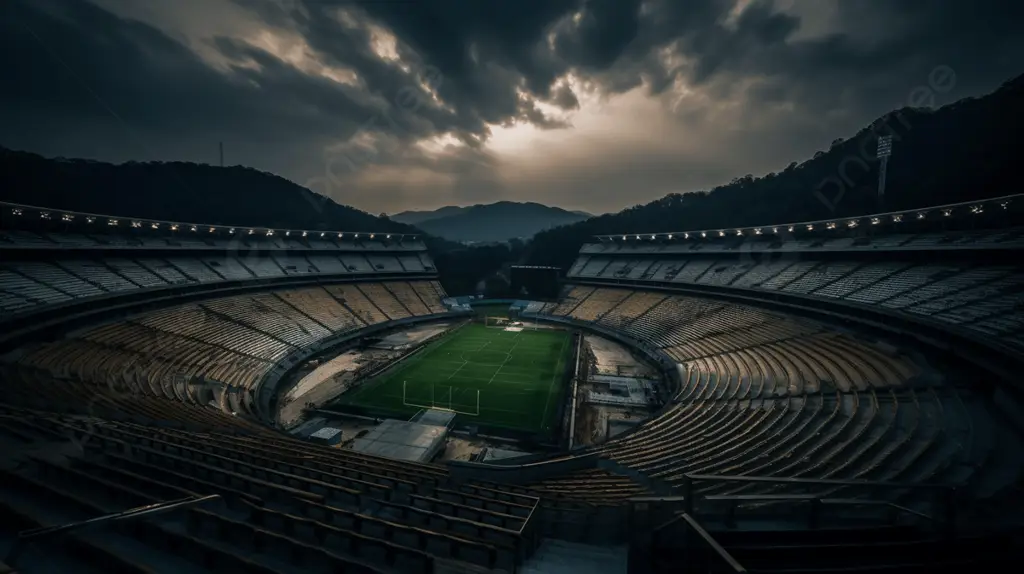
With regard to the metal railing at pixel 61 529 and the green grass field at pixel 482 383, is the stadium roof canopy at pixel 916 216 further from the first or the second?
the metal railing at pixel 61 529

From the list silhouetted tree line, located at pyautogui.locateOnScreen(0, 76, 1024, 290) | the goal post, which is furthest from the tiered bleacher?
silhouetted tree line, located at pyautogui.locateOnScreen(0, 76, 1024, 290)

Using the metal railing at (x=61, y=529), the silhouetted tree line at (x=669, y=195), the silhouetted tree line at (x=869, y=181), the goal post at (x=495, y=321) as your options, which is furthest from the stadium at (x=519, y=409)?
the silhouetted tree line at (x=669, y=195)

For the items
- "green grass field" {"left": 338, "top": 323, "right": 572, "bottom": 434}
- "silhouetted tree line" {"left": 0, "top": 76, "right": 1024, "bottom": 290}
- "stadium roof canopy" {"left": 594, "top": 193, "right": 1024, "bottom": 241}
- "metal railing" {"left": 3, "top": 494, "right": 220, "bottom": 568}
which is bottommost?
"green grass field" {"left": 338, "top": 323, "right": 572, "bottom": 434}

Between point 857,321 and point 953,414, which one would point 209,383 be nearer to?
point 953,414

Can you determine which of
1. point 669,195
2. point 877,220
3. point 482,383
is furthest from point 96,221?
point 669,195

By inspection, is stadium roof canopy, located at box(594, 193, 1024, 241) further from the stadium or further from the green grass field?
the green grass field

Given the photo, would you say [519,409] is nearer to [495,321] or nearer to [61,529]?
[61,529]
